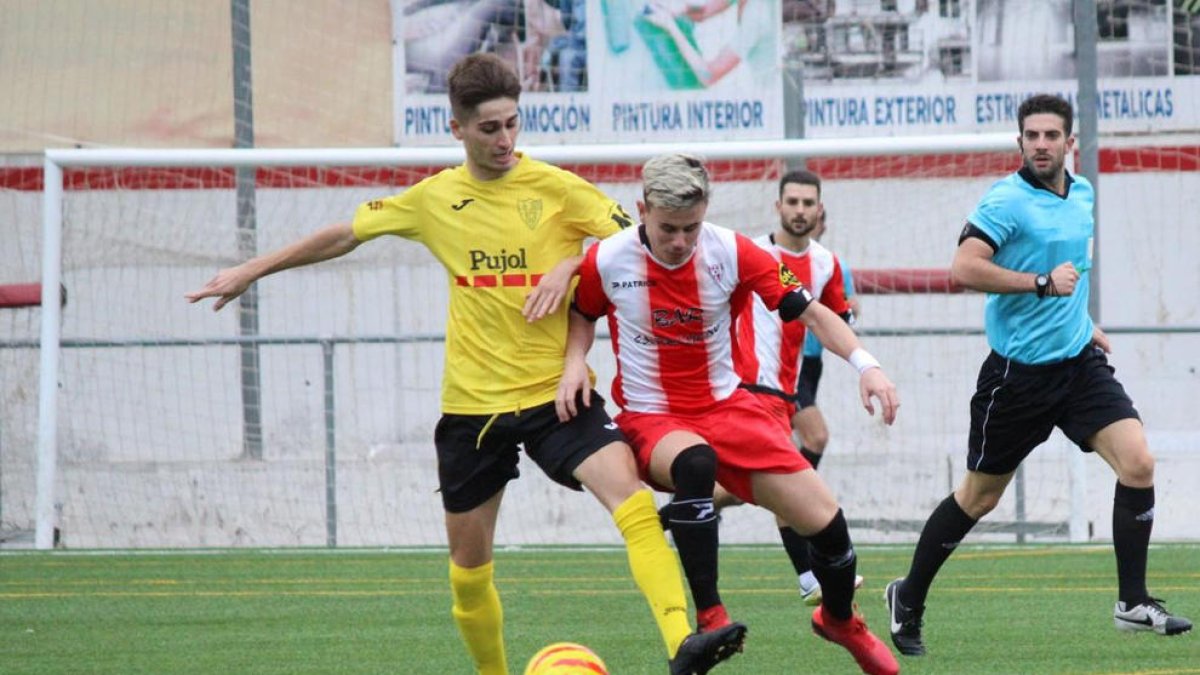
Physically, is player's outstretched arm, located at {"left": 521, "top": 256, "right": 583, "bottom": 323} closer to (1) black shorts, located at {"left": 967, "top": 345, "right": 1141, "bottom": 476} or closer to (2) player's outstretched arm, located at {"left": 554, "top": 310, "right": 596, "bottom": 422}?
(2) player's outstretched arm, located at {"left": 554, "top": 310, "right": 596, "bottom": 422}

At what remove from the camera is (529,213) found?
6.70 meters

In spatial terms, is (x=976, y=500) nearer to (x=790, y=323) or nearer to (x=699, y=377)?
(x=699, y=377)

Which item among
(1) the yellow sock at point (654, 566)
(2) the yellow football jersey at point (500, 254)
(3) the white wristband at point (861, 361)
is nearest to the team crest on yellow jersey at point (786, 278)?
(3) the white wristband at point (861, 361)

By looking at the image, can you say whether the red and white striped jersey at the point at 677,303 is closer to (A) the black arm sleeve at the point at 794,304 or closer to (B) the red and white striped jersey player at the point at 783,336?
(A) the black arm sleeve at the point at 794,304

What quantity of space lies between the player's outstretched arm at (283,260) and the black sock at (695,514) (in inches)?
54.1

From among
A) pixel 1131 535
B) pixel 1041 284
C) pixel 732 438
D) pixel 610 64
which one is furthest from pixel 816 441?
pixel 732 438

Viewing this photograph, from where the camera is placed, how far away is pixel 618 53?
49.1 ft

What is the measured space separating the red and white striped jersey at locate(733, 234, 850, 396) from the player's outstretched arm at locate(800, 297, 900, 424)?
129 inches

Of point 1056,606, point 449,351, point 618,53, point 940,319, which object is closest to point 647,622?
point 1056,606

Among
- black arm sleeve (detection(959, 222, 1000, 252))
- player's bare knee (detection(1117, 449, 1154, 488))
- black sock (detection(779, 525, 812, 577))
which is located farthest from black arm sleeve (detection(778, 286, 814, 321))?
black sock (detection(779, 525, 812, 577))

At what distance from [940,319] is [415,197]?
7747 mm

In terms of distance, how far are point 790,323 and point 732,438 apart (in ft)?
12.1

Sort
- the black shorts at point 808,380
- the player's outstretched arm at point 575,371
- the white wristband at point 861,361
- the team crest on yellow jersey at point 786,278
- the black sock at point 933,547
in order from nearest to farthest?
the white wristband at point 861,361 → the player's outstretched arm at point 575,371 → the team crest on yellow jersey at point 786,278 → the black sock at point 933,547 → the black shorts at point 808,380

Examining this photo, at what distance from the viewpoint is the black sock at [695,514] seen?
6.28 meters
